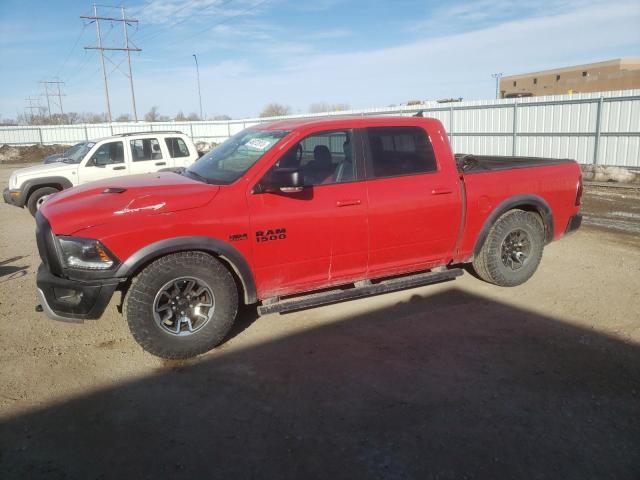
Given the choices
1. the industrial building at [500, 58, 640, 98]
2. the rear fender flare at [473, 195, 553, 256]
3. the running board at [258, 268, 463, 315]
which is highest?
the industrial building at [500, 58, 640, 98]

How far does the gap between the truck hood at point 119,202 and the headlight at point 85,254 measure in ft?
0.30

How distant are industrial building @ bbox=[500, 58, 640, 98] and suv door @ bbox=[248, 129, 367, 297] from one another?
109ft

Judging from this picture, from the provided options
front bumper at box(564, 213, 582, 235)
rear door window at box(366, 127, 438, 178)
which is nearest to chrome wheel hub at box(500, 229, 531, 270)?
front bumper at box(564, 213, 582, 235)

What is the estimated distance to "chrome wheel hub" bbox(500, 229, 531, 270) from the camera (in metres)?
5.37

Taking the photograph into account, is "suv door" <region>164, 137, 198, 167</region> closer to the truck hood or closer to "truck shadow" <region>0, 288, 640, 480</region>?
the truck hood

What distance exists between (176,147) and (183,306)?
24.9ft

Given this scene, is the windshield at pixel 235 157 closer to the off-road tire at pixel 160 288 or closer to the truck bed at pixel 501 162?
the off-road tire at pixel 160 288

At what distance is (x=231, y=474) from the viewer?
2.63m

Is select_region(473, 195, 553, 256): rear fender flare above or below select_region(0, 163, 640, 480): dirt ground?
above

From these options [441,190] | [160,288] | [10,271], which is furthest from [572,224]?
[10,271]

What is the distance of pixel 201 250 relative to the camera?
3.91 metres

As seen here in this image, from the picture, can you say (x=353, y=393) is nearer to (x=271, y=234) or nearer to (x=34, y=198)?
(x=271, y=234)

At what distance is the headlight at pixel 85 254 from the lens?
11.7ft

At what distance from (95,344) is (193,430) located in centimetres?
181
